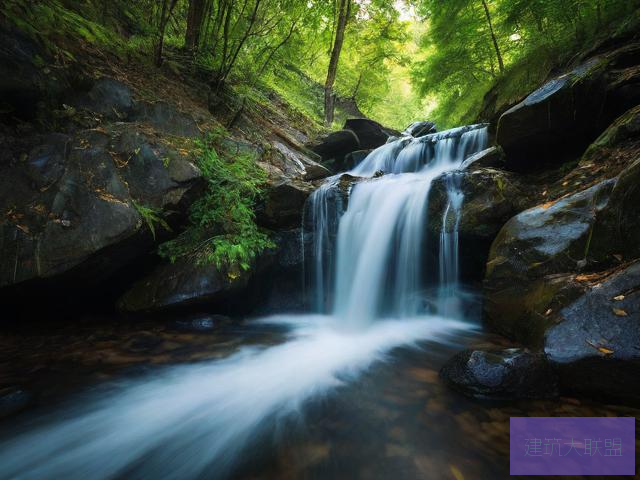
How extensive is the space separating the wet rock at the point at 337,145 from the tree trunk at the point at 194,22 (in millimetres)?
3824

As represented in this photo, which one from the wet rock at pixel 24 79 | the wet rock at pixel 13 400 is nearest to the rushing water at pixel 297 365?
the wet rock at pixel 13 400

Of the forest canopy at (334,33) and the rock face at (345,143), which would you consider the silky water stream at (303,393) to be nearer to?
the forest canopy at (334,33)

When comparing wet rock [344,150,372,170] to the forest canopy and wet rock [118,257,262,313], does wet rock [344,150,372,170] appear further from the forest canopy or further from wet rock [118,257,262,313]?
wet rock [118,257,262,313]

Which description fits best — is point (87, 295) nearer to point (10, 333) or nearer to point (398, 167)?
point (10, 333)

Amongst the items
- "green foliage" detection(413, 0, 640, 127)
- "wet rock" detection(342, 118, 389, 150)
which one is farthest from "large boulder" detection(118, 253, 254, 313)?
"wet rock" detection(342, 118, 389, 150)

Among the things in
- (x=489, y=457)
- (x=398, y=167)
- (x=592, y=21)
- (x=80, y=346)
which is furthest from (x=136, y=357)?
(x=592, y=21)

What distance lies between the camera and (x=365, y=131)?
10305 mm

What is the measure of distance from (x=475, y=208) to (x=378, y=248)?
1.65m

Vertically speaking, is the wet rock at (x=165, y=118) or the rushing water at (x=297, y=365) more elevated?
the wet rock at (x=165, y=118)

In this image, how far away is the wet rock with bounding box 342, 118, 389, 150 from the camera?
10.3 metres

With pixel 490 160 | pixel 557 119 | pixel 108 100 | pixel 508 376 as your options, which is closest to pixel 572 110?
pixel 557 119

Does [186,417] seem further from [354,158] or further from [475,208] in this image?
[354,158]

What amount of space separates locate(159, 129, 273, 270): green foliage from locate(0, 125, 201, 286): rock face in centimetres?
43

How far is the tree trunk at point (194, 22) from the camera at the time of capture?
632 cm
